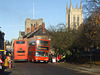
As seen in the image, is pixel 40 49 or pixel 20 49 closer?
pixel 40 49

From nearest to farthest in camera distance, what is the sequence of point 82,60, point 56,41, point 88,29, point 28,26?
point 88,29 < point 82,60 < point 56,41 < point 28,26

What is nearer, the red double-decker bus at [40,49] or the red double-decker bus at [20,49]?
the red double-decker bus at [40,49]

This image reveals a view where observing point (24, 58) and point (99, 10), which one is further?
point (24, 58)

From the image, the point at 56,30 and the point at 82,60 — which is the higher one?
the point at 56,30

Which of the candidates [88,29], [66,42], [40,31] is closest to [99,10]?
[88,29]

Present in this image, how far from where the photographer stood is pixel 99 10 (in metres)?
20.9

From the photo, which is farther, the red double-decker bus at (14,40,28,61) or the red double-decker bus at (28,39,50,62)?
the red double-decker bus at (14,40,28,61)

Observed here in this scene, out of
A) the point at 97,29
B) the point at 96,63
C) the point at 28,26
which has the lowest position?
the point at 96,63

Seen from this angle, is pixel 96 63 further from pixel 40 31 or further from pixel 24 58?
pixel 40 31

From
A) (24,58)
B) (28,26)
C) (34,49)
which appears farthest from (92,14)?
(28,26)

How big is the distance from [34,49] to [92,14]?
49.8ft

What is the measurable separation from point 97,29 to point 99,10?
2138 mm

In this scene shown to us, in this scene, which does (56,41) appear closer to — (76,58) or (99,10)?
(76,58)

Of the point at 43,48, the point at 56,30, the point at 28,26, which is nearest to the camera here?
the point at 43,48
